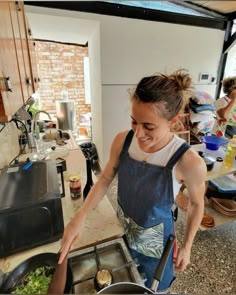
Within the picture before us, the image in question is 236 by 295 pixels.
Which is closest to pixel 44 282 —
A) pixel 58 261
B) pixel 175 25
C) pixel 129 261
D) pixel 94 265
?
pixel 58 261

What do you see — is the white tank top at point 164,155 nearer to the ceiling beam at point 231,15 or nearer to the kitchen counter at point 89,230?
the kitchen counter at point 89,230

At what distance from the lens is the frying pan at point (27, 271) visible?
1.94 feet

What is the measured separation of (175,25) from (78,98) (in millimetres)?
2496

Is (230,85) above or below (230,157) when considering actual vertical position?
above

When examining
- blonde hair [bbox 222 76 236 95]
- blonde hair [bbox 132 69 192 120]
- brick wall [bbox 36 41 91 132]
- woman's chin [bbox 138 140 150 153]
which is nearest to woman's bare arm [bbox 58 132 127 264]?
woman's chin [bbox 138 140 150 153]

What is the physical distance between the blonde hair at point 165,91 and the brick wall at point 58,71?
3.68 m

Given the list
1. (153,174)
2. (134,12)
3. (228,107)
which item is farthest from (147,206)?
(134,12)

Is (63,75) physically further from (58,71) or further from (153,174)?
(153,174)

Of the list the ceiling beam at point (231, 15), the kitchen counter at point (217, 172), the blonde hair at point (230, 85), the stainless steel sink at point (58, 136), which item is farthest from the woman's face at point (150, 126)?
the ceiling beam at point (231, 15)

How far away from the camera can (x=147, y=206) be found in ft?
2.50

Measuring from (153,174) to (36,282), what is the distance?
0.56 m

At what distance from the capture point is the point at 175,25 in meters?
2.62

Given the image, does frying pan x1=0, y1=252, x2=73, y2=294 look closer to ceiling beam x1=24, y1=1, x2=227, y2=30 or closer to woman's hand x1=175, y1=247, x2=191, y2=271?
woman's hand x1=175, y1=247, x2=191, y2=271

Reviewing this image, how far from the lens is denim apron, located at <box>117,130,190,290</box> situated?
0.75 metres
